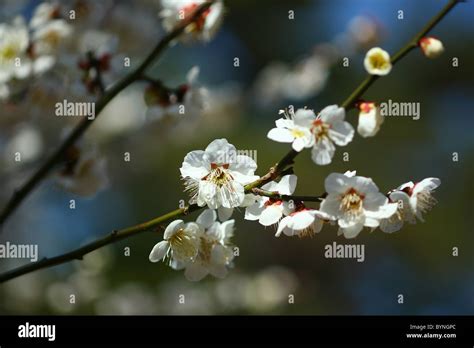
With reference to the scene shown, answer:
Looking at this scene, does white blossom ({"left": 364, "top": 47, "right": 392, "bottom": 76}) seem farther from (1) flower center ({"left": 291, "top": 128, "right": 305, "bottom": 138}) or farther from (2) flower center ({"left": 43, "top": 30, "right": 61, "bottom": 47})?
(2) flower center ({"left": 43, "top": 30, "right": 61, "bottom": 47})

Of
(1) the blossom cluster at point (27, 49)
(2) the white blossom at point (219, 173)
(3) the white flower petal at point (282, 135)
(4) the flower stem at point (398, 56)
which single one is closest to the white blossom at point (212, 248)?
(2) the white blossom at point (219, 173)

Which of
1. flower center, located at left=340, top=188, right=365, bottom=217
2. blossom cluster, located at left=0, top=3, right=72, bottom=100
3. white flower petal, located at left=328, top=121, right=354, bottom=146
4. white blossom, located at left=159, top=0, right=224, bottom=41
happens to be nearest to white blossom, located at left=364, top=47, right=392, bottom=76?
white flower petal, located at left=328, top=121, right=354, bottom=146

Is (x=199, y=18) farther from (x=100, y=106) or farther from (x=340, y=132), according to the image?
(x=340, y=132)

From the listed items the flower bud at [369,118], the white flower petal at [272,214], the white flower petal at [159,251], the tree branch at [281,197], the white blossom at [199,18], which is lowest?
the white flower petal at [159,251]

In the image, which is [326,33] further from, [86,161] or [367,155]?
[86,161]

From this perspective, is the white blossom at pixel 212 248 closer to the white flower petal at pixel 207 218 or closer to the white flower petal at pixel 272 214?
the white flower petal at pixel 207 218

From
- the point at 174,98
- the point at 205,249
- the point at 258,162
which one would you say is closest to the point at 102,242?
the point at 205,249
